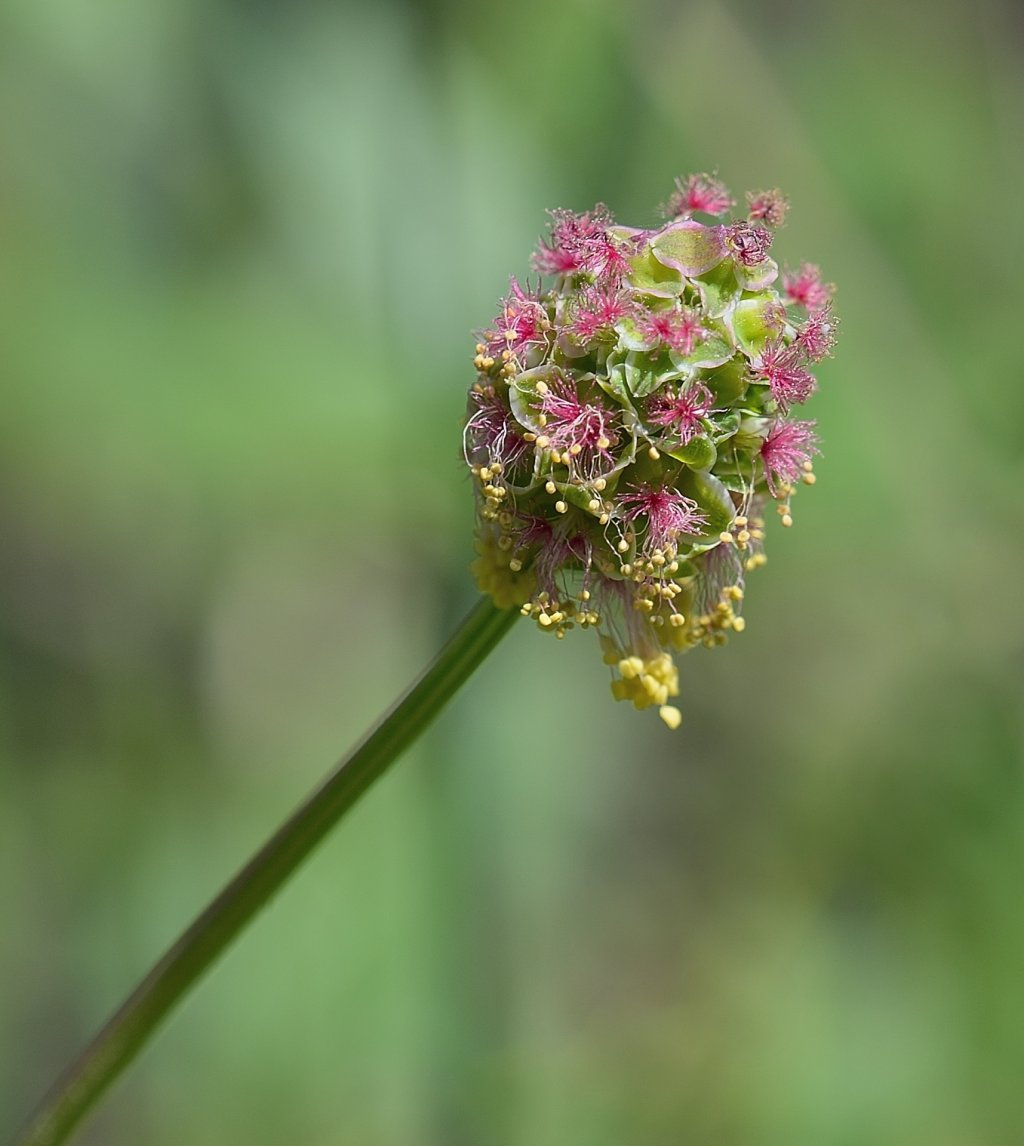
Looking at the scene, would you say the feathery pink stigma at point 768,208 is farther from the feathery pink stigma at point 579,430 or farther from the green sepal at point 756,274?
the feathery pink stigma at point 579,430

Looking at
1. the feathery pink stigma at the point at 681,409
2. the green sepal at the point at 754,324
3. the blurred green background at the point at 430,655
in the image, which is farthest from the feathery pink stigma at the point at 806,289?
the blurred green background at the point at 430,655

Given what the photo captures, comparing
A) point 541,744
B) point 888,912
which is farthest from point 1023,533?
point 541,744

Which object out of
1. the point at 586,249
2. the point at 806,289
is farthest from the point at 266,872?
the point at 806,289

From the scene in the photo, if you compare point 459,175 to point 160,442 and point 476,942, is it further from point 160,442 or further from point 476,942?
point 476,942

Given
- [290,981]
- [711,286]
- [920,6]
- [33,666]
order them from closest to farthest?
[711,286]
[290,981]
[33,666]
[920,6]

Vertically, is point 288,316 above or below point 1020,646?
below

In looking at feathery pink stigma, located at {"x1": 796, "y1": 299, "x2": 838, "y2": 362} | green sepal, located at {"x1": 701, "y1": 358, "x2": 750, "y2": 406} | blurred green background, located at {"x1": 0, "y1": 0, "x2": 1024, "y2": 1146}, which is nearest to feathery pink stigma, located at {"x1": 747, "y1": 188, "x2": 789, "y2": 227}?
feathery pink stigma, located at {"x1": 796, "y1": 299, "x2": 838, "y2": 362}

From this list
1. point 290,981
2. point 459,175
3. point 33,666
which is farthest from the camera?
point 459,175
